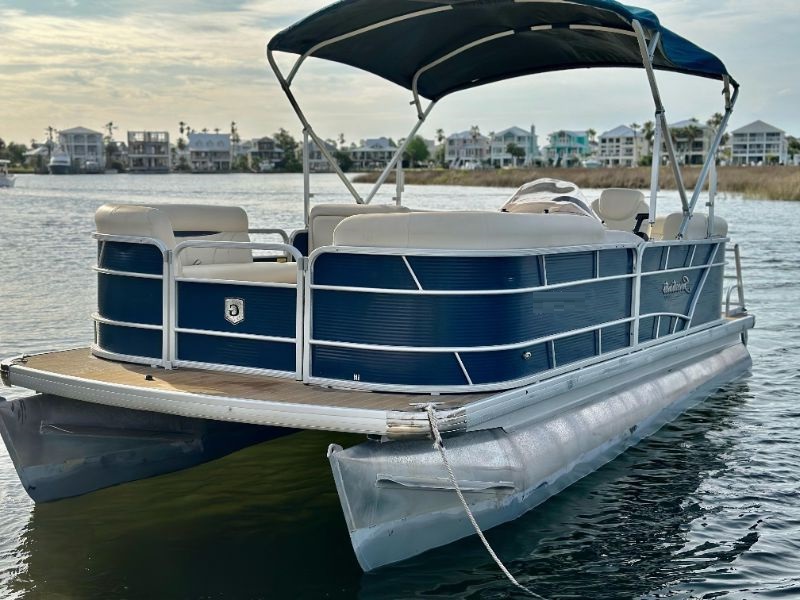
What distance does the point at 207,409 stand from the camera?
5543 mm

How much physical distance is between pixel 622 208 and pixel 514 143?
152 metres

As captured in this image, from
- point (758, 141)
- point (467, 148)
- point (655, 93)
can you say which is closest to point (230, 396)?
point (655, 93)

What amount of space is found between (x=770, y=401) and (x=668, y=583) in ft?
16.1

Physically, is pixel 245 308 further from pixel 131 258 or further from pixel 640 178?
pixel 640 178

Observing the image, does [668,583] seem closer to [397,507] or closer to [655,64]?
[397,507]

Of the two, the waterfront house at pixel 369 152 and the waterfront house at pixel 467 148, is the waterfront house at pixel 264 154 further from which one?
the waterfront house at pixel 467 148

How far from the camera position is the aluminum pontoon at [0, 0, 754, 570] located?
5527 mm

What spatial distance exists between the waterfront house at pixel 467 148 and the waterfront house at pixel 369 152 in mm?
10768

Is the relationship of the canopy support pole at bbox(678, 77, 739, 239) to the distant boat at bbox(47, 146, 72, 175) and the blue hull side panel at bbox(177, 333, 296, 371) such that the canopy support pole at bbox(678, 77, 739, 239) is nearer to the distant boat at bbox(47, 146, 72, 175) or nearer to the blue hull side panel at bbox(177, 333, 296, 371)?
the blue hull side panel at bbox(177, 333, 296, 371)

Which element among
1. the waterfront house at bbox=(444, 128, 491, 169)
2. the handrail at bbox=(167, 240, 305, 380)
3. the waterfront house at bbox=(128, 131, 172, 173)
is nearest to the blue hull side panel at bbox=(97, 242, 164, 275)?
the handrail at bbox=(167, 240, 305, 380)

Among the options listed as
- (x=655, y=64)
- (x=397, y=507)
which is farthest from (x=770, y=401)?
(x=397, y=507)

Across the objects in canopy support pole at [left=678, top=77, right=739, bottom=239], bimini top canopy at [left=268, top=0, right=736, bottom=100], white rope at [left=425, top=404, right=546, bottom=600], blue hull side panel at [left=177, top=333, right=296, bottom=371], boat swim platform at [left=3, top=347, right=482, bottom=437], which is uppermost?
bimini top canopy at [left=268, top=0, right=736, bottom=100]

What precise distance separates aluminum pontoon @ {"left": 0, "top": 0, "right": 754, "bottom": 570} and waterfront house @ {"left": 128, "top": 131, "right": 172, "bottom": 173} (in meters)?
181

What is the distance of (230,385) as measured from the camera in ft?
19.4
